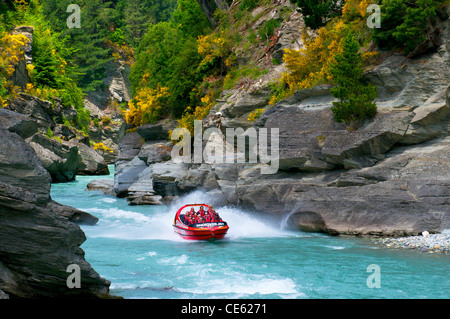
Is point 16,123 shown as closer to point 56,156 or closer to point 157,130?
point 157,130

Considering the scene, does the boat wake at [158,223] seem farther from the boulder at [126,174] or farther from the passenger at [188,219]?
the boulder at [126,174]

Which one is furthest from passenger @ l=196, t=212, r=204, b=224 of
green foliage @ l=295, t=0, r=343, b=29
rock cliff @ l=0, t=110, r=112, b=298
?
green foliage @ l=295, t=0, r=343, b=29

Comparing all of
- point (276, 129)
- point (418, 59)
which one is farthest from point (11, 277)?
point (418, 59)

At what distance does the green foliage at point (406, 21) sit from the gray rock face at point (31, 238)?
18953 mm

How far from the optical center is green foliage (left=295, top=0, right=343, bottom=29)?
28.9 metres

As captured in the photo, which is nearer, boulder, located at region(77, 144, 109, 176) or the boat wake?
the boat wake

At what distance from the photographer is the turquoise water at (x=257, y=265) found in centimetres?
1207

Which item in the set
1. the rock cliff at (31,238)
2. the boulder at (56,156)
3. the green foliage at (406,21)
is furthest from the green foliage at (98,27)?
the rock cliff at (31,238)

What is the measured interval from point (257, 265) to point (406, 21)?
1460 centimetres

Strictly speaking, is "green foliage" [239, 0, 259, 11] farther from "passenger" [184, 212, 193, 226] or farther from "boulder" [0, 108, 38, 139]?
"boulder" [0, 108, 38, 139]

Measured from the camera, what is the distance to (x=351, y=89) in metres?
22.0

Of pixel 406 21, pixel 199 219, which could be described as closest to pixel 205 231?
pixel 199 219

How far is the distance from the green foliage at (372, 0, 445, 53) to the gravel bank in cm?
1039
